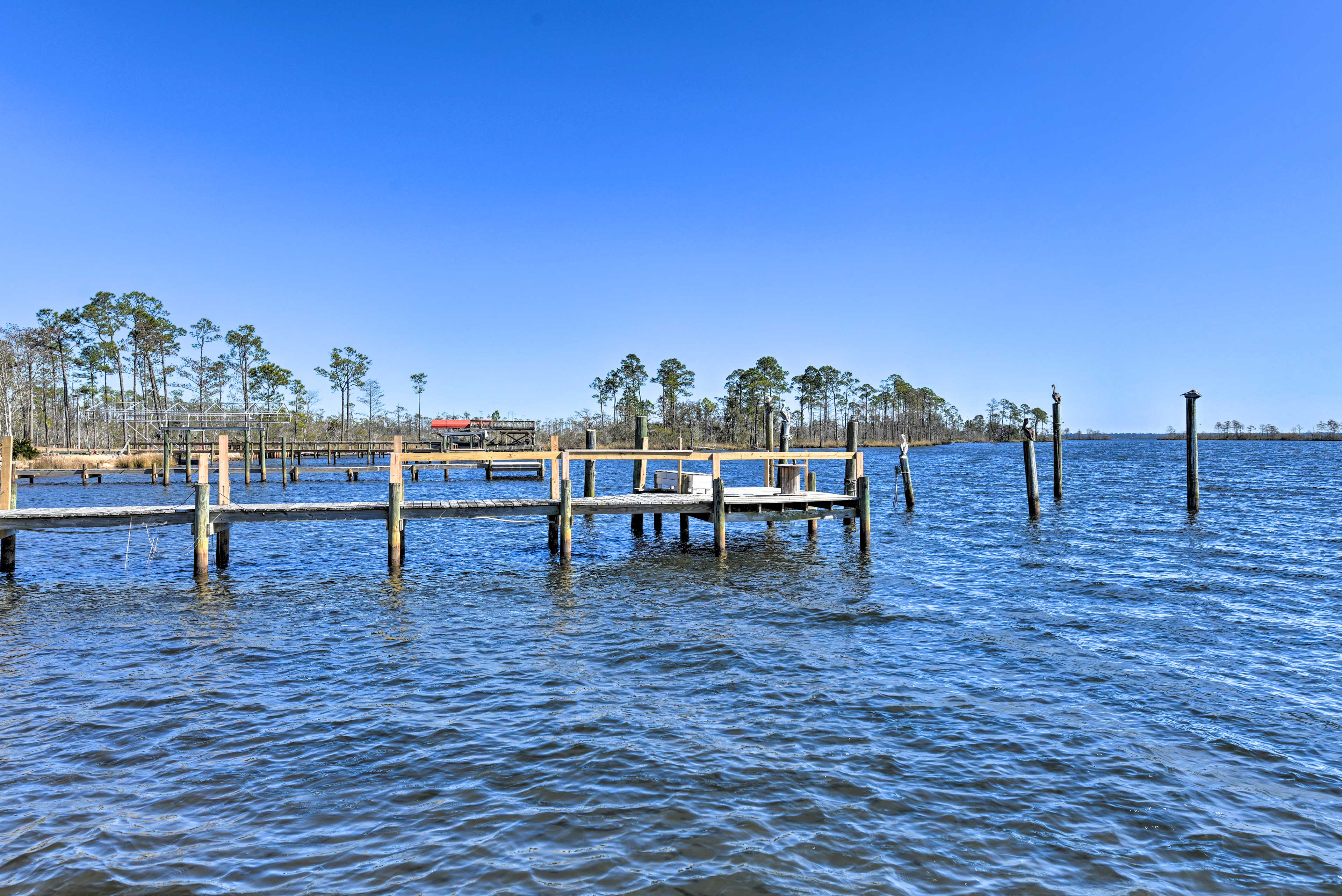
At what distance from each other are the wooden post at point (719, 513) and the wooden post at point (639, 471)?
356 centimetres

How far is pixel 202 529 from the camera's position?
49.6 feet

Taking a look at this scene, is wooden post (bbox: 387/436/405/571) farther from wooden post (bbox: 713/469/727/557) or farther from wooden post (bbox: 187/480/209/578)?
wooden post (bbox: 713/469/727/557)

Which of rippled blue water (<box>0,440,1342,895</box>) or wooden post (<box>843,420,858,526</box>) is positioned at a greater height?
wooden post (<box>843,420,858,526</box>)

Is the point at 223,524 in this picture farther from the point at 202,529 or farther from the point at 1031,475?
the point at 1031,475

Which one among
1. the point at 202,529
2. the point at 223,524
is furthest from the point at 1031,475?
the point at 202,529

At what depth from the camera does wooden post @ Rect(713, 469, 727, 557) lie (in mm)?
17953

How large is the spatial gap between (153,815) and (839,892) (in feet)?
17.5

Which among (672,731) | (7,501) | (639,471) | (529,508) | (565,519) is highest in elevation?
(639,471)

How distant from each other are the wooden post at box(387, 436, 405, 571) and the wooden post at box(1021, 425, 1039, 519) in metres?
21.5

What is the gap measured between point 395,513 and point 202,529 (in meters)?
3.70

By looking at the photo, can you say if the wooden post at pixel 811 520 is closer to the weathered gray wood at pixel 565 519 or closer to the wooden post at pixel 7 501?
the weathered gray wood at pixel 565 519

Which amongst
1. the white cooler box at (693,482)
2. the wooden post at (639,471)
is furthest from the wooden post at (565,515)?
the wooden post at (639,471)

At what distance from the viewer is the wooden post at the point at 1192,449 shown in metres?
26.9

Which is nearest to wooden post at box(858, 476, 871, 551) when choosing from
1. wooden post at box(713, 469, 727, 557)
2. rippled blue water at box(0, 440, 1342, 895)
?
rippled blue water at box(0, 440, 1342, 895)
